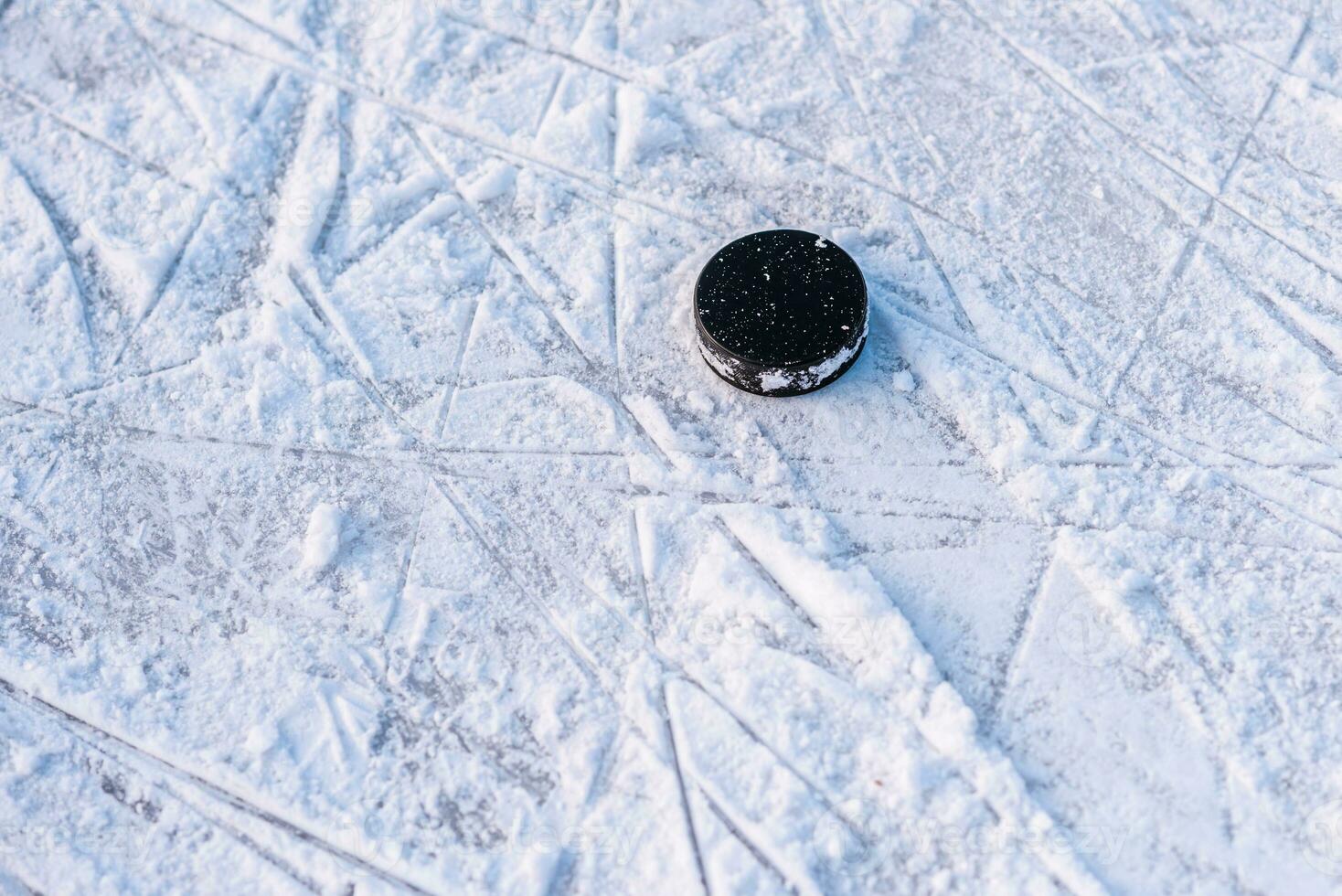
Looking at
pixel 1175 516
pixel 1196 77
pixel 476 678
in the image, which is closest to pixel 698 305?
pixel 476 678

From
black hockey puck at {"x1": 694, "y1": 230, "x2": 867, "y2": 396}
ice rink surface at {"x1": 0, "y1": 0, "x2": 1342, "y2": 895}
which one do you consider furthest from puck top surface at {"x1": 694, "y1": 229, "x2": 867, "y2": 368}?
ice rink surface at {"x1": 0, "y1": 0, "x2": 1342, "y2": 895}

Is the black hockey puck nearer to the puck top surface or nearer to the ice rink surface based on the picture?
the puck top surface

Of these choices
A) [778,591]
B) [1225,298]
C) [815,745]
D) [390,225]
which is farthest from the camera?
[390,225]

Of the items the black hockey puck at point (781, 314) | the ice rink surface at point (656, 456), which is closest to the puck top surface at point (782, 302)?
the black hockey puck at point (781, 314)

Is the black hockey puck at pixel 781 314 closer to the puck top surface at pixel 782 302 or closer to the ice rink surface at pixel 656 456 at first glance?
the puck top surface at pixel 782 302

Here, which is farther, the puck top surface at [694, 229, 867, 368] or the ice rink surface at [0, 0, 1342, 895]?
the puck top surface at [694, 229, 867, 368]

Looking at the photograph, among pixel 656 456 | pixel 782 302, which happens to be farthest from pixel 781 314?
pixel 656 456

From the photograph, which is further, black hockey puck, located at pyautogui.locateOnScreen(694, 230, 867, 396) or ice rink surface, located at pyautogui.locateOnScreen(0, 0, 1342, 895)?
black hockey puck, located at pyautogui.locateOnScreen(694, 230, 867, 396)

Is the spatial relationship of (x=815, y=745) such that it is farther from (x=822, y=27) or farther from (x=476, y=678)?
(x=822, y=27)
